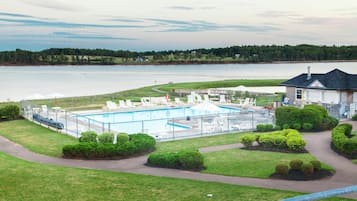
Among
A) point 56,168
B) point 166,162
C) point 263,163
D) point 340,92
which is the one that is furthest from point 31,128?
point 340,92

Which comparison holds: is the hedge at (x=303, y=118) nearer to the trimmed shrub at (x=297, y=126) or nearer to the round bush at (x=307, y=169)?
the trimmed shrub at (x=297, y=126)

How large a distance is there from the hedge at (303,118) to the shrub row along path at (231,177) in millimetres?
2203

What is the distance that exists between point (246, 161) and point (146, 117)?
18.2 m

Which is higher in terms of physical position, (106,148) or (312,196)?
(312,196)

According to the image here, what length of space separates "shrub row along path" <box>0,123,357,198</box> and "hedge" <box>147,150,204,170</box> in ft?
1.18

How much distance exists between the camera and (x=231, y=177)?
14758 mm

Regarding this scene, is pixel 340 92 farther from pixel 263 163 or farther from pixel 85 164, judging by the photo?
pixel 85 164

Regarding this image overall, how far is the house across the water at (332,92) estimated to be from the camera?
30562mm

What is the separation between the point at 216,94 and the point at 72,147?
30.7 m

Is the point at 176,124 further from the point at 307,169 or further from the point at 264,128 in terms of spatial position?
the point at 307,169

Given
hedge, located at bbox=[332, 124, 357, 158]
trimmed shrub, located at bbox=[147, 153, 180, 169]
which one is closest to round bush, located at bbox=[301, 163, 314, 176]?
hedge, located at bbox=[332, 124, 357, 158]

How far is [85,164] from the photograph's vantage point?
17.2m

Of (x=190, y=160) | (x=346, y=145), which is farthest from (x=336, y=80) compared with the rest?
(x=190, y=160)

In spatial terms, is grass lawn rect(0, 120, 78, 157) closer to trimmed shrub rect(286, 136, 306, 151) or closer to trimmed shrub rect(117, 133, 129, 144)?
trimmed shrub rect(117, 133, 129, 144)
